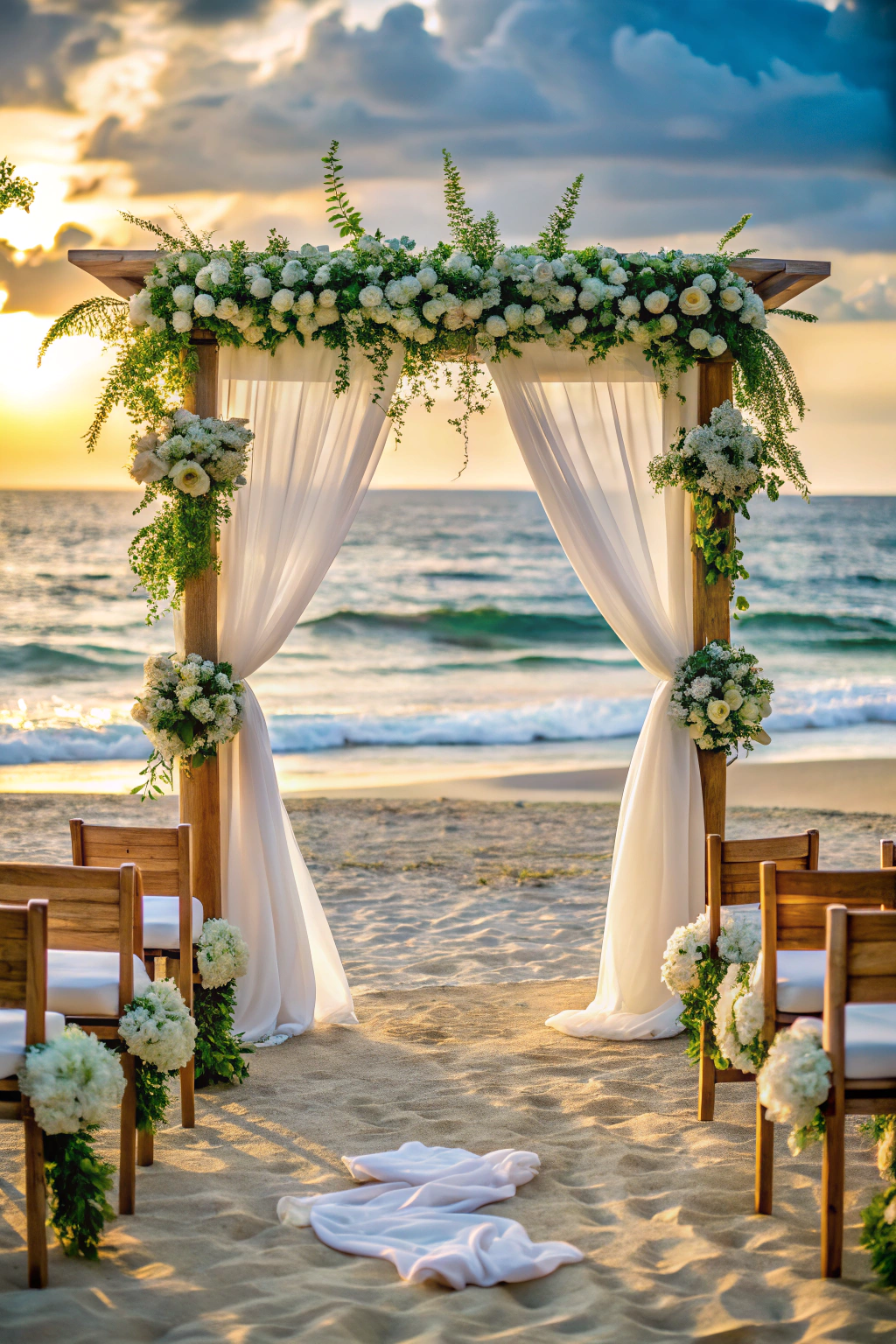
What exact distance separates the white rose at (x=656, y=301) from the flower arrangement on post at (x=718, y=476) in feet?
1.46

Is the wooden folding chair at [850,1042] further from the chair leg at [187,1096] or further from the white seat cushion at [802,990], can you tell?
the chair leg at [187,1096]

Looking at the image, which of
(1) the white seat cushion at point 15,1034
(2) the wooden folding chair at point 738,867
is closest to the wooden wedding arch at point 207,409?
(2) the wooden folding chair at point 738,867

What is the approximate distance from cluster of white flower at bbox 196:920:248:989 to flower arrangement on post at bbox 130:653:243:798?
604 mm

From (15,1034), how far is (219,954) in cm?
132

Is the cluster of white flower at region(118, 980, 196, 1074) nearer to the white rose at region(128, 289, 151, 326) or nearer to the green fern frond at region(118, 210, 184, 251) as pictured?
the white rose at region(128, 289, 151, 326)

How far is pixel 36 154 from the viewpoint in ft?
40.2

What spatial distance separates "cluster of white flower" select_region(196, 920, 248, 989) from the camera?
3849 millimetres

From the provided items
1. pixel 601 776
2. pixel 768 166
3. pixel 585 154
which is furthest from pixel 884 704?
pixel 585 154

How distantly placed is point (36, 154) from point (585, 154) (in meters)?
6.18

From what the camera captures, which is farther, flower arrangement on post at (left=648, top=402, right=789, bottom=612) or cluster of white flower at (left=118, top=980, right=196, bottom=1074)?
flower arrangement on post at (left=648, top=402, right=789, bottom=612)

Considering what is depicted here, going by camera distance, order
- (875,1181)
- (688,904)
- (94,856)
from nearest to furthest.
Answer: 1. (875,1181)
2. (94,856)
3. (688,904)

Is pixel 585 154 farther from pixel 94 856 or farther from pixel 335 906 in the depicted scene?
pixel 94 856

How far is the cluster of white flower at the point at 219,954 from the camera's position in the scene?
385cm

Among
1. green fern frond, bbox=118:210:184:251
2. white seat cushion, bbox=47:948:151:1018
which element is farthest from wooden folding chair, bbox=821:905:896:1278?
green fern frond, bbox=118:210:184:251
